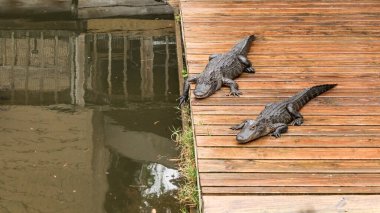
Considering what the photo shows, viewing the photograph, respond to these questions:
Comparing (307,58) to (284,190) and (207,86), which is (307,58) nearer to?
(207,86)

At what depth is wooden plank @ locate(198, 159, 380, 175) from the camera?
387cm

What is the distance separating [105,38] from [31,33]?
1031 millimetres

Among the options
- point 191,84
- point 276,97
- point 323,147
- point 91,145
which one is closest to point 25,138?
point 91,145

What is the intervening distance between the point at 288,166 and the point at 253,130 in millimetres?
426

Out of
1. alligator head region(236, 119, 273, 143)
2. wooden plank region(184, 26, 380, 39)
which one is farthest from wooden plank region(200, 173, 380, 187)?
wooden plank region(184, 26, 380, 39)

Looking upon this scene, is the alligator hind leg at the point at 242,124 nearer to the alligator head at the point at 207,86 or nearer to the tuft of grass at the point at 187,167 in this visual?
the tuft of grass at the point at 187,167

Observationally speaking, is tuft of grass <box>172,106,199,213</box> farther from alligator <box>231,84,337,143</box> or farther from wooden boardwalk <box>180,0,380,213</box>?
alligator <box>231,84,337,143</box>

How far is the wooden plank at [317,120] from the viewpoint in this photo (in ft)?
14.8

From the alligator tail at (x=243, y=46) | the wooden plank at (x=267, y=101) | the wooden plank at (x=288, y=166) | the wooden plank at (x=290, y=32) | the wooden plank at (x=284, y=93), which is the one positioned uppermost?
the wooden plank at (x=290, y=32)

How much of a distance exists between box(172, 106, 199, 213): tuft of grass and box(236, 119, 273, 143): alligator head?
0.53 m

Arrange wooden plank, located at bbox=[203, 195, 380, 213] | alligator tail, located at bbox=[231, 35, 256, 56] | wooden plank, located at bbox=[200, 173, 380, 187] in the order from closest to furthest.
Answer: wooden plank, located at bbox=[203, 195, 380, 213] → wooden plank, located at bbox=[200, 173, 380, 187] → alligator tail, located at bbox=[231, 35, 256, 56]

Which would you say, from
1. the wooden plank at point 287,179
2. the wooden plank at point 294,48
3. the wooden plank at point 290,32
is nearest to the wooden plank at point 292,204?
the wooden plank at point 287,179

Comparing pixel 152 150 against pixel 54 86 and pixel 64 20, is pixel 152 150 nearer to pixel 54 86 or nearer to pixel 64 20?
pixel 54 86

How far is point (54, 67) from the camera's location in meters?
7.61
